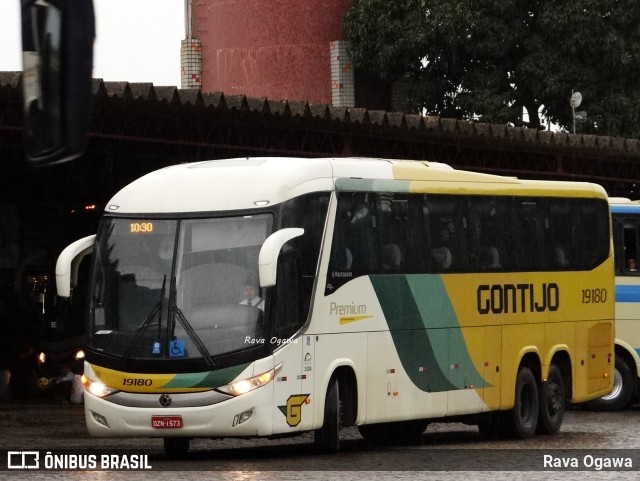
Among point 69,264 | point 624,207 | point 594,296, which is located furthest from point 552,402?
point 69,264

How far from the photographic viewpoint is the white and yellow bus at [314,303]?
46.4 feet

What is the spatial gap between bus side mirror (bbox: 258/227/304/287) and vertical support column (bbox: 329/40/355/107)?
3419 centimetres

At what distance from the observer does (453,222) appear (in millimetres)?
17516

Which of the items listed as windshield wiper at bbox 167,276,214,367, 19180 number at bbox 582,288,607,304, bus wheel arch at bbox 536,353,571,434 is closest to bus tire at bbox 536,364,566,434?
bus wheel arch at bbox 536,353,571,434

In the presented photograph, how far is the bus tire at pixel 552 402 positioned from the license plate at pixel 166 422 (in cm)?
641

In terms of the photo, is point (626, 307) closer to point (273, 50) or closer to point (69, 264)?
point (69, 264)

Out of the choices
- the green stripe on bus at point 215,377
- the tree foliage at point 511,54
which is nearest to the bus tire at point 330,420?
the green stripe on bus at point 215,377

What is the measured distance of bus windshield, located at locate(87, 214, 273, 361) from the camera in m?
14.2

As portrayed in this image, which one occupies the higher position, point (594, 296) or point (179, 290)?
point (179, 290)

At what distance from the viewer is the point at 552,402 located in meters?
19.2

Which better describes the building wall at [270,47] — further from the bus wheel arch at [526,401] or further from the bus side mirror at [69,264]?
the bus side mirror at [69,264]

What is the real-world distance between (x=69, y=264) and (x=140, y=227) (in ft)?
2.71

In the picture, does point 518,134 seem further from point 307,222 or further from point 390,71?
point 390,71

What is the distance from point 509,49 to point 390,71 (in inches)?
161
